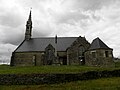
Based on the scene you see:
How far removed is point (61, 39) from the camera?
59.4 m

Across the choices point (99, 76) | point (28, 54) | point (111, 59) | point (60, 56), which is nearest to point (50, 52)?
point (60, 56)

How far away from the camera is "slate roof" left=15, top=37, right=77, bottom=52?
55784 millimetres

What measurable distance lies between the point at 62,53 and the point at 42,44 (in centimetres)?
842

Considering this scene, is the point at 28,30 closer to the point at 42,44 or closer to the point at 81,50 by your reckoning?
the point at 42,44

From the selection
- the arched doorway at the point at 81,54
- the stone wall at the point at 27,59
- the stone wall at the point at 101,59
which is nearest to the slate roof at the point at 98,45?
the stone wall at the point at 101,59

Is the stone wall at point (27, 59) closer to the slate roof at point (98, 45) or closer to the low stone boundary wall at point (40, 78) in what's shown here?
the slate roof at point (98, 45)

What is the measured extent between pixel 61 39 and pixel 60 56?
26.4ft

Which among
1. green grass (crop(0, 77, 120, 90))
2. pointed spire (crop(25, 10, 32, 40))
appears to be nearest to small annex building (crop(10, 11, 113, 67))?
pointed spire (crop(25, 10, 32, 40))

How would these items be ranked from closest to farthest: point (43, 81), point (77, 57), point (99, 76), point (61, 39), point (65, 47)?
point (43, 81) < point (99, 76) < point (77, 57) < point (65, 47) < point (61, 39)

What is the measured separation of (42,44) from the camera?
2270 inches

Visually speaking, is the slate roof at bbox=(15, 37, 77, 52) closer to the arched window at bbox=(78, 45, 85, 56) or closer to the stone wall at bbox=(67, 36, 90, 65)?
the stone wall at bbox=(67, 36, 90, 65)

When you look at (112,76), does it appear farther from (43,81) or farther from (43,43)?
(43,43)

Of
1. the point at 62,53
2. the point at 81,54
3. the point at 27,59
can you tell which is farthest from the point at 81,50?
the point at 27,59

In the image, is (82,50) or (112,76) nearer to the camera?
(112,76)
